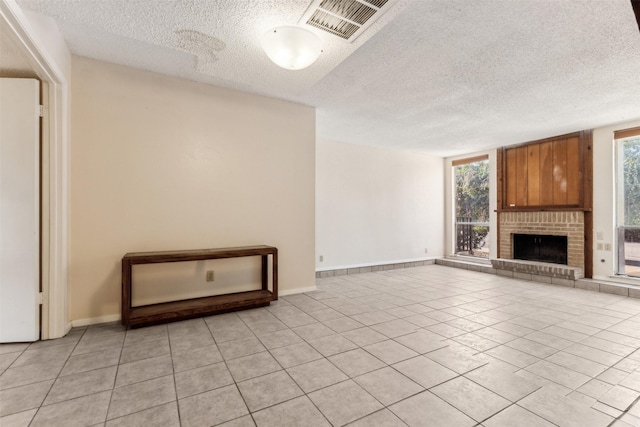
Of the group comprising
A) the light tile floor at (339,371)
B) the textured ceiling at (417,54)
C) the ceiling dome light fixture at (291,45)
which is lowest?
the light tile floor at (339,371)

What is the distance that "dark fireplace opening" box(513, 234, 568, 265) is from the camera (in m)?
5.23

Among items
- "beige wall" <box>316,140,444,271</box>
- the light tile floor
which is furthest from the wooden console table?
"beige wall" <box>316,140,444,271</box>

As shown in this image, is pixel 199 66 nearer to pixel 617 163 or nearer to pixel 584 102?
pixel 584 102

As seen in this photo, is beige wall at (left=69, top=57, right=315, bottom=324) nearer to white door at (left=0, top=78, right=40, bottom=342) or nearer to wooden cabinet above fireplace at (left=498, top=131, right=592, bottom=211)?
white door at (left=0, top=78, right=40, bottom=342)

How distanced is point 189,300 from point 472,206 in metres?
6.21

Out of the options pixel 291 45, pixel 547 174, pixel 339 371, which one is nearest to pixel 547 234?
pixel 547 174

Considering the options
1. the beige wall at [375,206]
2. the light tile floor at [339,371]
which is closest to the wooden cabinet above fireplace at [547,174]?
the beige wall at [375,206]

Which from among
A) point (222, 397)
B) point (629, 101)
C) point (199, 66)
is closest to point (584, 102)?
point (629, 101)

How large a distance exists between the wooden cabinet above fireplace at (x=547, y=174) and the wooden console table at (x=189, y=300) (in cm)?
508

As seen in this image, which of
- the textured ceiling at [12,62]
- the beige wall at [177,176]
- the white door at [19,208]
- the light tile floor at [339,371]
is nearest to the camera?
the light tile floor at [339,371]

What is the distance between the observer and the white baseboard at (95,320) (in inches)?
110

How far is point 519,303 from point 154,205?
4.59 metres

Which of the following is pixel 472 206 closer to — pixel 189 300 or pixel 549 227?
pixel 549 227

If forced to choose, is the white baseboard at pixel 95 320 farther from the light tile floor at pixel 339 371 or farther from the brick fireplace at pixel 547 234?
the brick fireplace at pixel 547 234
